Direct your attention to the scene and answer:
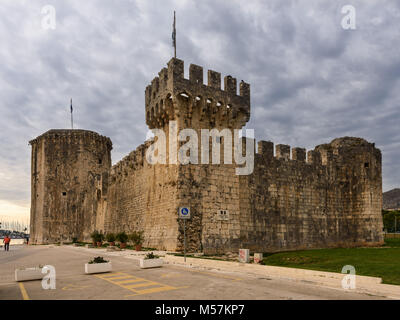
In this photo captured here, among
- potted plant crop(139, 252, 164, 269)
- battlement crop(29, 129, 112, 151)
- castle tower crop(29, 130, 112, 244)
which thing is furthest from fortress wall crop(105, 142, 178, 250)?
battlement crop(29, 129, 112, 151)

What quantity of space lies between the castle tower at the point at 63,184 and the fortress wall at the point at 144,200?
41.0ft

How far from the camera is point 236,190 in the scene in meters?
21.4

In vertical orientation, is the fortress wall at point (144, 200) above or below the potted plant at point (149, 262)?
above

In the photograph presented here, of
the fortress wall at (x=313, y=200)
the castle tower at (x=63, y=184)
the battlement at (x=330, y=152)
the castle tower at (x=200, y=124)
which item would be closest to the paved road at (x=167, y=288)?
the castle tower at (x=200, y=124)

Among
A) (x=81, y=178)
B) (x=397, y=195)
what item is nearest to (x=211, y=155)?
(x=81, y=178)

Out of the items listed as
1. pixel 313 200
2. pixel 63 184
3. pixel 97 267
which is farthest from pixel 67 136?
pixel 97 267

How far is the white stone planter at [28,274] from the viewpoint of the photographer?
32.9 feet

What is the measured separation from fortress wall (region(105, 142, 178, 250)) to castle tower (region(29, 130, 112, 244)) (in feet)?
41.0

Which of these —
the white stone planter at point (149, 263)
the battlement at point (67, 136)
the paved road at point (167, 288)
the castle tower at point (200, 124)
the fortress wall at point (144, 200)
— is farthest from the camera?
the battlement at point (67, 136)

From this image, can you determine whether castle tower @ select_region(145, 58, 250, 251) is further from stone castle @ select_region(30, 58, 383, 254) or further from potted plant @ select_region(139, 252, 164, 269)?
potted plant @ select_region(139, 252, 164, 269)

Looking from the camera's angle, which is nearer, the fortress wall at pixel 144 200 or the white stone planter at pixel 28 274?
the white stone planter at pixel 28 274

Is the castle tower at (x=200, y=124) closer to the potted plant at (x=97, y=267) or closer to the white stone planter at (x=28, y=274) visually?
the potted plant at (x=97, y=267)
